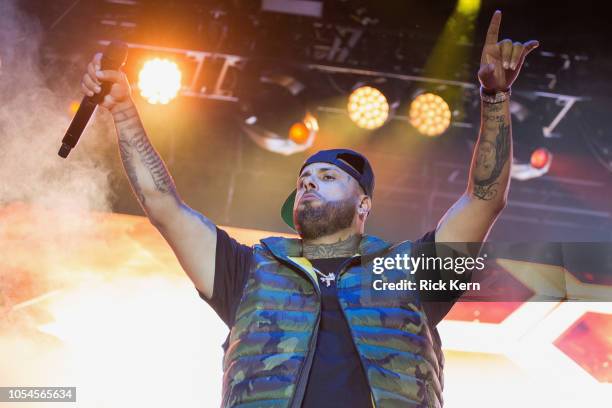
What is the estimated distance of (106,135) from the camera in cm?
469

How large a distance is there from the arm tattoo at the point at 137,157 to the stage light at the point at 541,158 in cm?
326

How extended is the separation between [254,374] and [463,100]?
11.4ft

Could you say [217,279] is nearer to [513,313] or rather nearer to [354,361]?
[354,361]

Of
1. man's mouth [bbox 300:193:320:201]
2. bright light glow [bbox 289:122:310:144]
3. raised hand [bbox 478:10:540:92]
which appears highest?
bright light glow [bbox 289:122:310:144]

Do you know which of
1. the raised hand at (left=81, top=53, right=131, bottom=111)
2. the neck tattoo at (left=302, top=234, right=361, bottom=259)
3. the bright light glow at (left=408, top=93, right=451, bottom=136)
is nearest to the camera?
the raised hand at (left=81, top=53, right=131, bottom=111)

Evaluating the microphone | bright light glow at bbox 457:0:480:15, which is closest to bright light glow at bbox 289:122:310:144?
bright light glow at bbox 457:0:480:15

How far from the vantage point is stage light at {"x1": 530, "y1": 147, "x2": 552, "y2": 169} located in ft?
16.6

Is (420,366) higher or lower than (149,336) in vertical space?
lower

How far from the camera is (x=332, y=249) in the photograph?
2740 mm

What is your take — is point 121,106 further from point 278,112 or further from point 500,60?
point 278,112

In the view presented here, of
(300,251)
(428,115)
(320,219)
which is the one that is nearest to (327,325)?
(300,251)

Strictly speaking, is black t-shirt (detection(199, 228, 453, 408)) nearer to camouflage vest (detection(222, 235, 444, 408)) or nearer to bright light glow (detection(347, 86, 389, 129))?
camouflage vest (detection(222, 235, 444, 408))

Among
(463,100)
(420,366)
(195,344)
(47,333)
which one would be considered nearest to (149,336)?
(195,344)

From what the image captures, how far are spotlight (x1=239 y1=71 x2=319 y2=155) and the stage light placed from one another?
160cm
